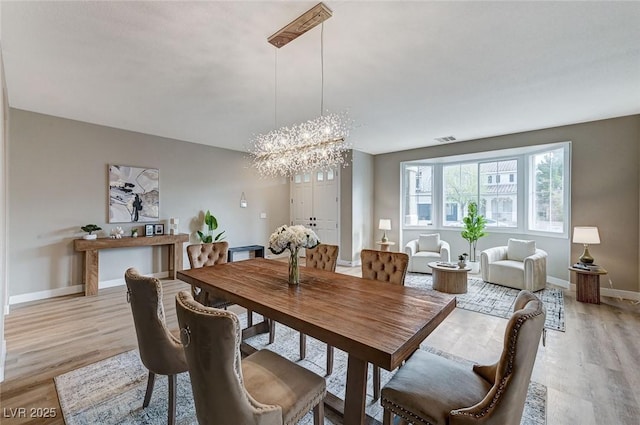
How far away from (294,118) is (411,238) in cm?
426

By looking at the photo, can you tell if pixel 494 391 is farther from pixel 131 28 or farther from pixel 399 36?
pixel 131 28

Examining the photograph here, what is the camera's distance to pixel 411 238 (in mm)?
6855

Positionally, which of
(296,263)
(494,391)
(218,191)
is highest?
(218,191)

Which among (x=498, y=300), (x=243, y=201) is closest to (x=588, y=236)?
(x=498, y=300)

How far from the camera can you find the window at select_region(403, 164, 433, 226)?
268 inches

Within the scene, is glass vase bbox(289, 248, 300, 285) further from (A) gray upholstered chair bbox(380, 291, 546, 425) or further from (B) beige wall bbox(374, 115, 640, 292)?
(B) beige wall bbox(374, 115, 640, 292)

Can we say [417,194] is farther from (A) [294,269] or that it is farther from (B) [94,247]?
(B) [94,247]

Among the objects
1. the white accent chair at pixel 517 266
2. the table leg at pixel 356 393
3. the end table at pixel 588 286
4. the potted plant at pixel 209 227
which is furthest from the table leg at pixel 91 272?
the end table at pixel 588 286

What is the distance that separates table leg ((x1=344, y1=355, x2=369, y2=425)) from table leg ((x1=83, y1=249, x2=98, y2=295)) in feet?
14.9

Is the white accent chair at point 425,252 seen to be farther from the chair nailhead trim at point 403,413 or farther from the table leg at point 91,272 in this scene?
the table leg at point 91,272

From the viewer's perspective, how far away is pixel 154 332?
5.31 ft

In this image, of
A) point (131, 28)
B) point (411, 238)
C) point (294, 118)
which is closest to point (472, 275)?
point (411, 238)

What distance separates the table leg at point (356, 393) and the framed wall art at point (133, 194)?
16.2 ft

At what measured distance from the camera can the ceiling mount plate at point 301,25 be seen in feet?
6.29
